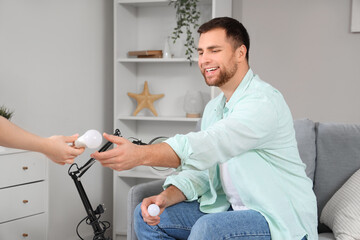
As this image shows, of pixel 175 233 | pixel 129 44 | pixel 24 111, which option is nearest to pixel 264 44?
pixel 129 44

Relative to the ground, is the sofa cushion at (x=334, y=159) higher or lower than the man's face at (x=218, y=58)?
lower

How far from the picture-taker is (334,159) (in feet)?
8.04

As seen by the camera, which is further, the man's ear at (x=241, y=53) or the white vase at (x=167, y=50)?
the white vase at (x=167, y=50)

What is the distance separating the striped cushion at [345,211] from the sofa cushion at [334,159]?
0.22ft

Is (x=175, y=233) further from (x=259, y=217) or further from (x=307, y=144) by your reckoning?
(x=307, y=144)

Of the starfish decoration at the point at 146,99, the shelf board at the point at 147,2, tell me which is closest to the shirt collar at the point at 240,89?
the shelf board at the point at 147,2

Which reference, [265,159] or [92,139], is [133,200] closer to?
[265,159]

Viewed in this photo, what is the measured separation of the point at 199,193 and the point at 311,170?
61cm

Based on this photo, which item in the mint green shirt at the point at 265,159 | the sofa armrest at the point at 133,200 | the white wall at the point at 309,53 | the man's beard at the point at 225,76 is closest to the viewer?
the mint green shirt at the point at 265,159

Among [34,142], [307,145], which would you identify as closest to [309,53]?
[307,145]

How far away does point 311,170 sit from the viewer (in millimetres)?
2467

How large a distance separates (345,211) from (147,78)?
2.14 meters

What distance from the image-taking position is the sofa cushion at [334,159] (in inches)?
95.3

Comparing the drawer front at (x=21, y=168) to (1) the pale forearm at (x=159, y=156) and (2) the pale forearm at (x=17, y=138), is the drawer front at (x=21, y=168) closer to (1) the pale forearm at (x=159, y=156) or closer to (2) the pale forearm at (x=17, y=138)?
(2) the pale forearm at (x=17, y=138)
